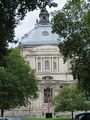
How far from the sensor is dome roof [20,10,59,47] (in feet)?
499

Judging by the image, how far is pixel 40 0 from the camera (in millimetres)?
26453

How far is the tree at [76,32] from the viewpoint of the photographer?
39900 mm

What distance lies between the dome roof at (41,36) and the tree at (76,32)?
10601 centimetres

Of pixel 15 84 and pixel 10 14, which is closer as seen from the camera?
pixel 10 14

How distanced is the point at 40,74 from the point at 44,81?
177 inches

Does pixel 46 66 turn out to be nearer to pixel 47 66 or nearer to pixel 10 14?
pixel 47 66

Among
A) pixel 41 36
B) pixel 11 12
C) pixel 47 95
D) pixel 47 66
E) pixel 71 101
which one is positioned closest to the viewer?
pixel 11 12

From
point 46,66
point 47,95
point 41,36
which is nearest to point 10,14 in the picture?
point 47,95

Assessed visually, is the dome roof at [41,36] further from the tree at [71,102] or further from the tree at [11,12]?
the tree at [11,12]

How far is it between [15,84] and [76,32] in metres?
29.2

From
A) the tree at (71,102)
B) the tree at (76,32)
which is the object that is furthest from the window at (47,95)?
the tree at (76,32)

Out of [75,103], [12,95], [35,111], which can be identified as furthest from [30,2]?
[35,111]

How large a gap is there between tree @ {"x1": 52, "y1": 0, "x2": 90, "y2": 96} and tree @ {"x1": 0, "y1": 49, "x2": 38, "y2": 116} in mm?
22386

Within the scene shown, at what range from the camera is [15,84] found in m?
68.4
